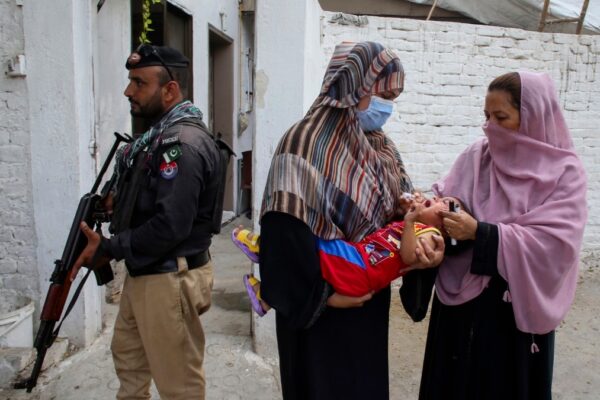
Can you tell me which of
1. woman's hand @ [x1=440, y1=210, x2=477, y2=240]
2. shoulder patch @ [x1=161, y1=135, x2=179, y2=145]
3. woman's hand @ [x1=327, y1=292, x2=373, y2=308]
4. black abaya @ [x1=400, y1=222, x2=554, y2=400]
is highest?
shoulder patch @ [x1=161, y1=135, x2=179, y2=145]

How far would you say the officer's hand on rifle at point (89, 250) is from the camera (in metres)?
2.21

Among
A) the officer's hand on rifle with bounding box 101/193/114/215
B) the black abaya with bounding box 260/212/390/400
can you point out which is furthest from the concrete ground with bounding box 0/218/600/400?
the black abaya with bounding box 260/212/390/400

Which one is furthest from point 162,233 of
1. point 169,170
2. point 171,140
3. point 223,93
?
point 223,93

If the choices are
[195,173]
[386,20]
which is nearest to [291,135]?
[195,173]

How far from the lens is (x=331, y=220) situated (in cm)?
163

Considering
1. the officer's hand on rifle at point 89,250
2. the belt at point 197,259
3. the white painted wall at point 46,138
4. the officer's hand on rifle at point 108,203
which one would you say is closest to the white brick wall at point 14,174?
the white painted wall at point 46,138

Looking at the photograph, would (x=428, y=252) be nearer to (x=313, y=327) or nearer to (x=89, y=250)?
(x=313, y=327)

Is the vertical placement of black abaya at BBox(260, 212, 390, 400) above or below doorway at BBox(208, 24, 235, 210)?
below

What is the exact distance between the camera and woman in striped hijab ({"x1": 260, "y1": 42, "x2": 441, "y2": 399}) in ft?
5.25

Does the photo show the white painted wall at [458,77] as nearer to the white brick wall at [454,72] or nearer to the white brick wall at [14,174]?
the white brick wall at [454,72]

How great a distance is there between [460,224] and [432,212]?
10 cm

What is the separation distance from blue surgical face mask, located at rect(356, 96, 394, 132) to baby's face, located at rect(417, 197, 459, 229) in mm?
342

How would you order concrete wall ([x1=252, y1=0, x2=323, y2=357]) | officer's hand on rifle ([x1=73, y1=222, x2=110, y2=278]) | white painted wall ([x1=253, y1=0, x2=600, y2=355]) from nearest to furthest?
officer's hand on rifle ([x1=73, y1=222, x2=110, y2=278]) < concrete wall ([x1=252, y1=0, x2=323, y2=357]) < white painted wall ([x1=253, y1=0, x2=600, y2=355])

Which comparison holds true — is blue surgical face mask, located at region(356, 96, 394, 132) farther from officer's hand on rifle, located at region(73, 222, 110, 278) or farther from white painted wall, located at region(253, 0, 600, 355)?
white painted wall, located at region(253, 0, 600, 355)
